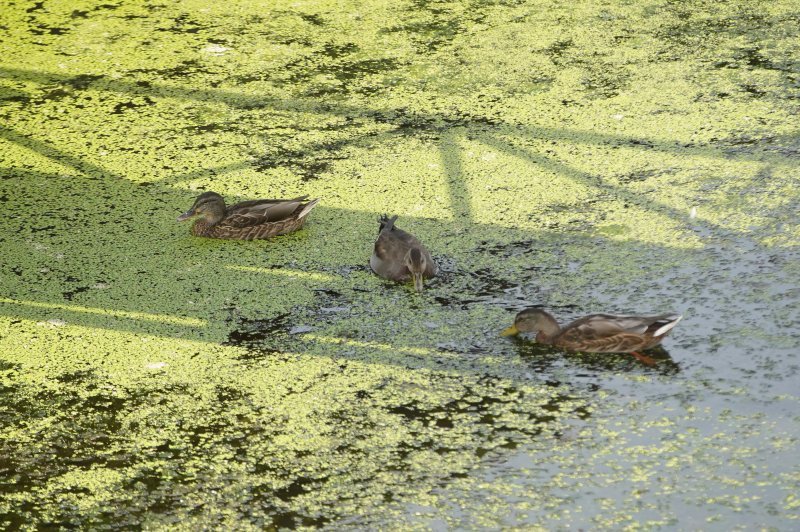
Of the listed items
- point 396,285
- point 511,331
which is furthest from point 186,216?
point 511,331

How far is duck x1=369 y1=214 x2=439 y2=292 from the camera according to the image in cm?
410

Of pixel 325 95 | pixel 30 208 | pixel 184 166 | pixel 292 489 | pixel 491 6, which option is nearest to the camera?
pixel 292 489

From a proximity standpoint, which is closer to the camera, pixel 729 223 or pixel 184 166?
pixel 729 223

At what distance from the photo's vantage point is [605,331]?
3.61m

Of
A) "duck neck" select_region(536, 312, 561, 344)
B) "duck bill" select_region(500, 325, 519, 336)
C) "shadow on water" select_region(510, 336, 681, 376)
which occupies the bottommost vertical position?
"shadow on water" select_region(510, 336, 681, 376)

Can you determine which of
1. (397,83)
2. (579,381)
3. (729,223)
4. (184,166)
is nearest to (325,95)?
(397,83)

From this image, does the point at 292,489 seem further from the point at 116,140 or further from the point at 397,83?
the point at 397,83

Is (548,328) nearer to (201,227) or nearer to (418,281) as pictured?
(418,281)

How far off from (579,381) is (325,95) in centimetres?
282

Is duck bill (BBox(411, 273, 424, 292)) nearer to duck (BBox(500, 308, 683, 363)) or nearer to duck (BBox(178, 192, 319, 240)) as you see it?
duck (BBox(500, 308, 683, 363))

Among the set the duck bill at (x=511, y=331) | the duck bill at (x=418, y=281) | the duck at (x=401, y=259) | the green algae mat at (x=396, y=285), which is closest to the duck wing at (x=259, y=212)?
the green algae mat at (x=396, y=285)

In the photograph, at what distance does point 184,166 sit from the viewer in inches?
205

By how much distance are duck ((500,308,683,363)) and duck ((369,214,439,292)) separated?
0.56 metres

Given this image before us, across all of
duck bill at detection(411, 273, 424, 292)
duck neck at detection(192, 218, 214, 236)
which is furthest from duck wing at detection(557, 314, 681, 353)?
duck neck at detection(192, 218, 214, 236)
